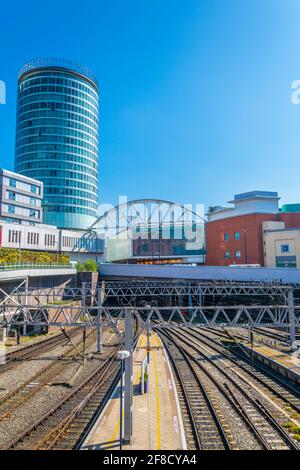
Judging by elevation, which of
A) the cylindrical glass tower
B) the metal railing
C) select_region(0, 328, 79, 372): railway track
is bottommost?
select_region(0, 328, 79, 372): railway track

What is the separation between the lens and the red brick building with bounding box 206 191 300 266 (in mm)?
63094

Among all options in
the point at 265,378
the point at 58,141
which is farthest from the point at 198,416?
the point at 58,141

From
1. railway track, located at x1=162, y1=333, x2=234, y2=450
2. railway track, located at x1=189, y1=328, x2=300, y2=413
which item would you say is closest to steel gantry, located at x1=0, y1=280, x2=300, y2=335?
railway track, located at x1=189, y1=328, x2=300, y2=413

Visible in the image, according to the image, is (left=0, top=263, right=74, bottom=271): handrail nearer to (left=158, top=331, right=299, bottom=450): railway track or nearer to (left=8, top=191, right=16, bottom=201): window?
(left=158, top=331, right=299, bottom=450): railway track

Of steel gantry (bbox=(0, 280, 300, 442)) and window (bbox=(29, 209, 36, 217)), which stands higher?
window (bbox=(29, 209, 36, 217))

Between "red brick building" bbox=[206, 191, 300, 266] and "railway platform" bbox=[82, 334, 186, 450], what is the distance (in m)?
46.3

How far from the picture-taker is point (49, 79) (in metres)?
120

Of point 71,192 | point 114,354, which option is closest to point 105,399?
point 114,354

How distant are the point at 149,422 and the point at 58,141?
116 meters

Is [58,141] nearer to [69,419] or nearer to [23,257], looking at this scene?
[23,257]

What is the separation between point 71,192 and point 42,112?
32281 millimetres

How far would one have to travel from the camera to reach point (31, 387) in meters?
20.2

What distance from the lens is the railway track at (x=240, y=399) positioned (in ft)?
43.8

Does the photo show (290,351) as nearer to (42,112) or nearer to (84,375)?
(84,375)
